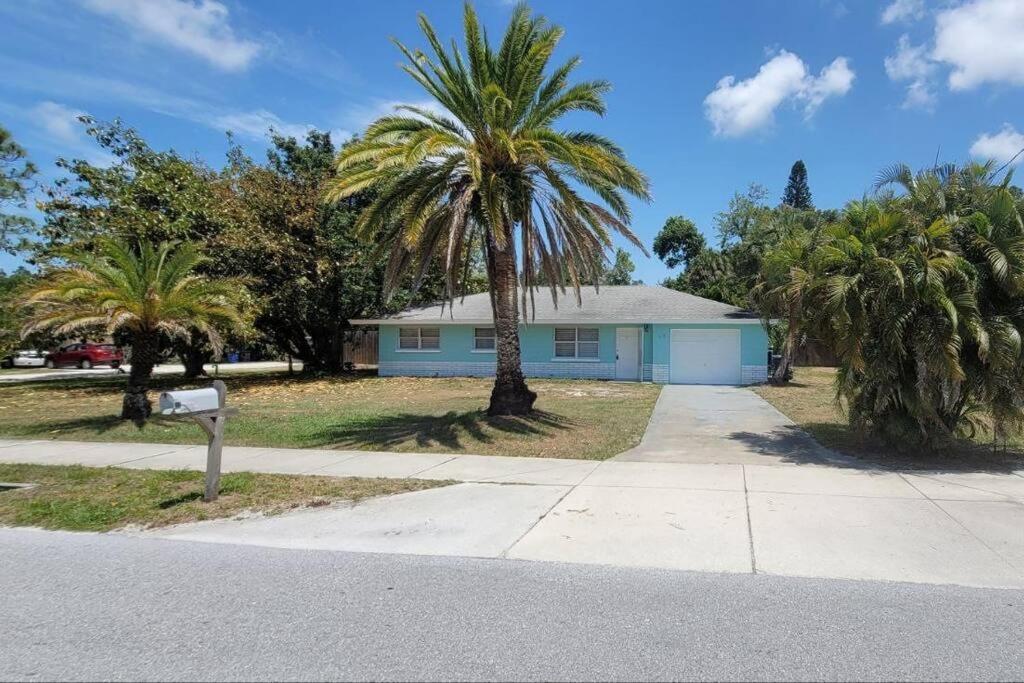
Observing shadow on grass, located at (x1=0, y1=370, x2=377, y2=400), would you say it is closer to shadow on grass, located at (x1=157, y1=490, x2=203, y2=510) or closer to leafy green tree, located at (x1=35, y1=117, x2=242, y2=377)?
leafy green tree, located at (x1=35, y1=117, x2=242, y2=377)

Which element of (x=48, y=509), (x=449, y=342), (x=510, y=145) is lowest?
(x=48, y=509)

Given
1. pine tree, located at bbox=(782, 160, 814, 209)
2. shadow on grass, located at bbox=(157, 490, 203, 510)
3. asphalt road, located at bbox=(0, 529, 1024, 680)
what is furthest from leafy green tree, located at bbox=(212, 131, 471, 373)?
pine tree, located at bbox=(782, 160, 814, 209)

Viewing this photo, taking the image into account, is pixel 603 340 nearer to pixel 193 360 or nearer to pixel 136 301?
pixel 136 301

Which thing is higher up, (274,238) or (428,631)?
(274,238)

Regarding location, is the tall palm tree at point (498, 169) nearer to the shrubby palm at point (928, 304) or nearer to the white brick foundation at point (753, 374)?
the shrubby palm at point (928, 304)

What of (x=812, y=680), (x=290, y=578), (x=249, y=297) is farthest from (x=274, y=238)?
(x=812, y=680)

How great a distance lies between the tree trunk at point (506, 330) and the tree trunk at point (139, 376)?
24.3 feet

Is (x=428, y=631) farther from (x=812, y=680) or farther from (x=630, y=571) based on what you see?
(x=812, y=680)

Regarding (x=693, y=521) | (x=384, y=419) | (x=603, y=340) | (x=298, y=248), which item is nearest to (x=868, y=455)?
(x=693, y=521)

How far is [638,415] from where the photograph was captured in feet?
47.6

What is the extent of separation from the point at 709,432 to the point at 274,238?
683 inches

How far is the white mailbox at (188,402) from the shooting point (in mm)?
6395

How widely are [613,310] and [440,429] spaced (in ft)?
47.5

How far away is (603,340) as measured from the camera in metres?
25.3
